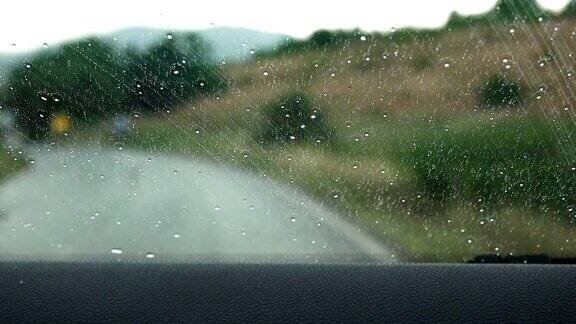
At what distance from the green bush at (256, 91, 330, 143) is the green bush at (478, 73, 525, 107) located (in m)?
0.87

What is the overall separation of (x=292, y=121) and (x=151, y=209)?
900 millimetres

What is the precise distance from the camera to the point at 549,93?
4.18m

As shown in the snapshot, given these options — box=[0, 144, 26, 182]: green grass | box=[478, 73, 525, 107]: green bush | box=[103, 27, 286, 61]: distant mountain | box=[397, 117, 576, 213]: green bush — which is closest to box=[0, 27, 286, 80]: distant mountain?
box=[103, 27, 286, 61]: distant mountain

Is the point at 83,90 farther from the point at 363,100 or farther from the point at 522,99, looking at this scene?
the point at 522,99

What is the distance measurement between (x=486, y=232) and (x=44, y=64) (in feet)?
8.21

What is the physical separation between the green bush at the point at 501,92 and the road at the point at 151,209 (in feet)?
3.29

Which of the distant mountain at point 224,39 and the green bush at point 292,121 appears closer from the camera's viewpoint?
the distant mountain at point 224,39

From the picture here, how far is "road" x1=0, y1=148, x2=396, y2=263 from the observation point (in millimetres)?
4164

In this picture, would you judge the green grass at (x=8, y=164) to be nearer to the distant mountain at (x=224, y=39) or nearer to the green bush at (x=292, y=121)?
the distant mountain at (x=224, y=39)

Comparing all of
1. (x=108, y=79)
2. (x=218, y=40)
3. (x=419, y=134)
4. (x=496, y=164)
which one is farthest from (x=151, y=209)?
(x=496, y=164)

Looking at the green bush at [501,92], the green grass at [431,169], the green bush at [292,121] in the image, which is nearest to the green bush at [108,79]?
the green grass at [431,169]

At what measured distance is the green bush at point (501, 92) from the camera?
13.9 ft

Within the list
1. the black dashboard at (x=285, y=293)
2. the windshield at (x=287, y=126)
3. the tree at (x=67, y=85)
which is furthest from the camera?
the tree at (x=67, y=85)

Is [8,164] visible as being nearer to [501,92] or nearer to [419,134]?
[419,134]
